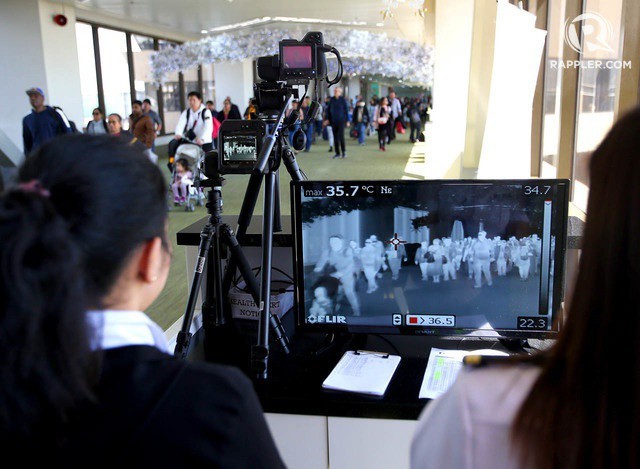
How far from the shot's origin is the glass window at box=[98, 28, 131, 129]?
12.5 m

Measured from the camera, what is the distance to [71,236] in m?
0.66

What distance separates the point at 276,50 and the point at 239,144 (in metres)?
13.8

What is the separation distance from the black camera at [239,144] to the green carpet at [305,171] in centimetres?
66

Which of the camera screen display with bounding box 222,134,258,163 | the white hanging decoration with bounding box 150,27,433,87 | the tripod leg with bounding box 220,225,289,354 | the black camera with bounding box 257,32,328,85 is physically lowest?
the tripod leg with bounding box 220,225,289,354

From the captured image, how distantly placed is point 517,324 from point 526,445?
911 millimetres

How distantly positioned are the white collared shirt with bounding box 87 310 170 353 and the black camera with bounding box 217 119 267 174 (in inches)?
37.1

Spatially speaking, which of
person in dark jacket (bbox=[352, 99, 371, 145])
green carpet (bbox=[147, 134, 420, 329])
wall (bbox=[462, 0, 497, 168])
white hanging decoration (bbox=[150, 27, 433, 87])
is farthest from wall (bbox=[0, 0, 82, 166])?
person in dark jacket (bbox=[352, 99, 371, 145])

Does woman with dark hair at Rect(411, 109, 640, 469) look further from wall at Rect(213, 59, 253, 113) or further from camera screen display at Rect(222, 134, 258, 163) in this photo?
wall at Rect(213, 59, 253, 113)

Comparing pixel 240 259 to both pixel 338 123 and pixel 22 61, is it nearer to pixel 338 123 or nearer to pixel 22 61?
pixel 22 61

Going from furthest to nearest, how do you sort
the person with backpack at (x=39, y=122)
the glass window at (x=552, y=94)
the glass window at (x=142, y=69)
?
the glass window at (x=142, y=69)
the person with backpack at (x=39, y=122)
the glass window at (x=552, y=94)

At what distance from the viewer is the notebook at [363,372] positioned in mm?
1375

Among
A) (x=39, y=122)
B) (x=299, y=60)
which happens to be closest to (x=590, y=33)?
(x=299, y=60)

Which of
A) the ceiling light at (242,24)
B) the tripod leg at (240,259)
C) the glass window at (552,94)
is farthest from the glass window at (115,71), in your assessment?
the tripod leg at (240,259)

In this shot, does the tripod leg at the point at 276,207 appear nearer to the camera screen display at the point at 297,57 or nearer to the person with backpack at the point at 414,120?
the camera screen display at the point at 297,57
